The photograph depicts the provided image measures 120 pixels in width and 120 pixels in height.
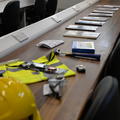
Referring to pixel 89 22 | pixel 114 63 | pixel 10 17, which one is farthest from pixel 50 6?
pixel 114 63

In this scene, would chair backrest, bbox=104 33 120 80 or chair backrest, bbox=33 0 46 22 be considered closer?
chair backrest, bbox=104 33 120 80

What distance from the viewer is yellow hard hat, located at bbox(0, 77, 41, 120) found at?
606 millimetres

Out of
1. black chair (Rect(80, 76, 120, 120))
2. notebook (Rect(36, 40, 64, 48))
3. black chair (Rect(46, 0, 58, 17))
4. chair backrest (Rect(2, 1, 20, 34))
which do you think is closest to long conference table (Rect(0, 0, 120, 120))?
notebook (Rect(36, 40, 64, 48))

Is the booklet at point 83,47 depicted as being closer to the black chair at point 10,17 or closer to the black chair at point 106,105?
the black chair at point 106,105

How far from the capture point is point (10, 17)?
8.62 feet

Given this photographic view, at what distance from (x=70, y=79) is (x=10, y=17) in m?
1.82

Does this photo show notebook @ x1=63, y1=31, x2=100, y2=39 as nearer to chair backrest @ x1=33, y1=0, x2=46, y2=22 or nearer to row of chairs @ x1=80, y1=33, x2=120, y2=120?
row of chairs @ x1=80, y1=33, x2=120, y2=120

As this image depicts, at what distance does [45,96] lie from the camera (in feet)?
2.93

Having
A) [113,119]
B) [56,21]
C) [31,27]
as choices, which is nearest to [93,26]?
[56,21]

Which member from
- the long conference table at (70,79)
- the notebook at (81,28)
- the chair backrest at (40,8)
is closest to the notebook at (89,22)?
the notebook at (81,28)

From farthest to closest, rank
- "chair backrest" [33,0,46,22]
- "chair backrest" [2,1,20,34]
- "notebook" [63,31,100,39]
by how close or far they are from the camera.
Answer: "chair backrest" [33,0,46,22], "chair backrest" [2,1,20,34], "notebook" [63,31,100,39]

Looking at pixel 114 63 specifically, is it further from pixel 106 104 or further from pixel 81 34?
pixel 106 104

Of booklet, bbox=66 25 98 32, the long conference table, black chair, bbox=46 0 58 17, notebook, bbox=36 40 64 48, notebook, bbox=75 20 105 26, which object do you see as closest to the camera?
the long conference table

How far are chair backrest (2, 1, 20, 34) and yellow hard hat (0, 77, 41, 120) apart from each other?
206 cm
